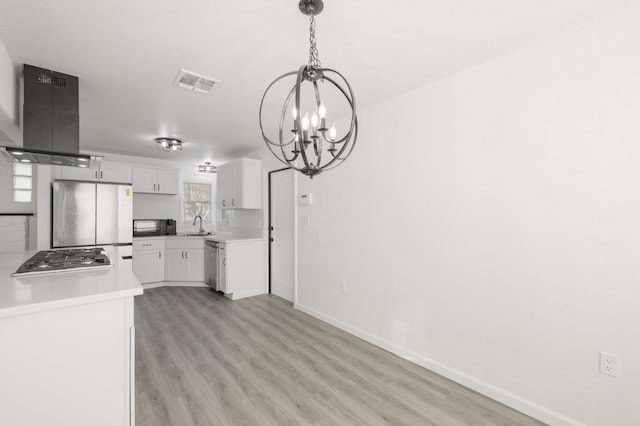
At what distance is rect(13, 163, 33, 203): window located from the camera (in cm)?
463

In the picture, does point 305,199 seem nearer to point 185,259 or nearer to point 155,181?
point 185,259

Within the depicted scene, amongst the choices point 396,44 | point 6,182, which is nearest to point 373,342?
point 396,44

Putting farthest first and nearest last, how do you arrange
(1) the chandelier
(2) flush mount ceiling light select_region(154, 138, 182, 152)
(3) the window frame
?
(3) the window frame → (2) flush mount ceiling light select_region(154, 138, 182, 152) → (1) the chandelier

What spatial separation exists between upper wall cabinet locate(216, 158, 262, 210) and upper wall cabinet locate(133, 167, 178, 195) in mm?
1276

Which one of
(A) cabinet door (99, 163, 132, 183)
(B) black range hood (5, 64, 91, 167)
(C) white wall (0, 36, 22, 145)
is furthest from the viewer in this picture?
(A) cabinet door (99, 163, 132, 183)

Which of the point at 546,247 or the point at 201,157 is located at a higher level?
the point at 201,157

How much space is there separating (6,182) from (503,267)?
22.6 ft

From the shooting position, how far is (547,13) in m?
1.70

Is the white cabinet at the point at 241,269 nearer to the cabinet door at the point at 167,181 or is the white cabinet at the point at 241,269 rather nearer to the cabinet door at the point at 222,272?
the cabinet door at the point at 222,272

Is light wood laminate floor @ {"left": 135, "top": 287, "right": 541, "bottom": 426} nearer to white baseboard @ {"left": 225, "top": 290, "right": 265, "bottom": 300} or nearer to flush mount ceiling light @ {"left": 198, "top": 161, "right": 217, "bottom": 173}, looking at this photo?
white baseboard @ {"left": 225, "top": 290, "right": 265, "bottom": 300}

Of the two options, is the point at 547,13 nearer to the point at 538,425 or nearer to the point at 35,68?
the point at 538,425

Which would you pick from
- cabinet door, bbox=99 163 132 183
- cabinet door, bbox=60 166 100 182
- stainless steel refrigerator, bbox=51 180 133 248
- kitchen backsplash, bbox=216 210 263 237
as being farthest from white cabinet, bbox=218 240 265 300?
cabinet door, bbox=60 166 100 182

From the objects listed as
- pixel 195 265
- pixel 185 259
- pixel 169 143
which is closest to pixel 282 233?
pixel 195 265

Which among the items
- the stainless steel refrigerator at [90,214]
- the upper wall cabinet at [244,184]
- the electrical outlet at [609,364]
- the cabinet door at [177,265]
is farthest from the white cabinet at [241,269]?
the electrical outlet at [609,364]
